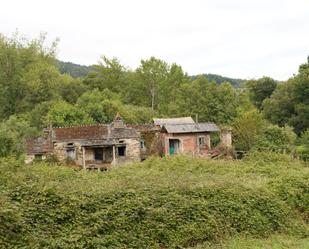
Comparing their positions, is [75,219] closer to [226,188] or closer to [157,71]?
[226,188]

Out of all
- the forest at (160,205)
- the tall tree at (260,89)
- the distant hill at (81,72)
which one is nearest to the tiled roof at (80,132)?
the forest at (160,205)

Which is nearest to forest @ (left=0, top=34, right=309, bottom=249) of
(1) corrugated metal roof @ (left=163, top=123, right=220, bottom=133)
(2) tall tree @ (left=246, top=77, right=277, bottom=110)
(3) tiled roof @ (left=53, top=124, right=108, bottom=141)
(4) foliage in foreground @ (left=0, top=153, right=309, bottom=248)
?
(4) foliage in foreground @ (left=0, top=153, right=309, bottom=248)

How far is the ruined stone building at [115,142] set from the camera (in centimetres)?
2922

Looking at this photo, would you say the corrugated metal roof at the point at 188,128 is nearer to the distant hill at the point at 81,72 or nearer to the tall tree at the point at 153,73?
the tall tree at the point at 153,73

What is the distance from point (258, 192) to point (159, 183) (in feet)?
10.7

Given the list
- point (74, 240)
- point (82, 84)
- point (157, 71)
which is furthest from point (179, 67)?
point (74, 240)

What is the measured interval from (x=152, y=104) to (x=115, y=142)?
2625cm

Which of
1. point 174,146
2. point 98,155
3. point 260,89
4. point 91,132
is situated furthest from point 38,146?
point 260,89

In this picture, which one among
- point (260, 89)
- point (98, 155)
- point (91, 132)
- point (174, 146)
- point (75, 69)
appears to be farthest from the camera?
point (75, 69)

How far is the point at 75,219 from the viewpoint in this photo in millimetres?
10641

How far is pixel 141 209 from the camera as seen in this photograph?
1141 centimetres

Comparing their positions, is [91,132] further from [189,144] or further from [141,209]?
[141,209]

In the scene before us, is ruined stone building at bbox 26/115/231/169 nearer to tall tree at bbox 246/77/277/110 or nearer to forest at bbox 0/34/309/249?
→ forest at bbox 0/34/309/249

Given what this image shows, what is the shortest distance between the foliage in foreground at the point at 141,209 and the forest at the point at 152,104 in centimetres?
1781
